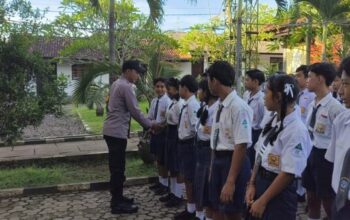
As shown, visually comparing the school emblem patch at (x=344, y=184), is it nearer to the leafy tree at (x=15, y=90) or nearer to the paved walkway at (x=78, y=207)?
the paved walkway at (x=78, y=207)

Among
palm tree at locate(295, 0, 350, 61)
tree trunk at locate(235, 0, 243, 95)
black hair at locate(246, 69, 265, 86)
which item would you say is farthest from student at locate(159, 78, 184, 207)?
palm tree at locate(295, 0, 350, 61)

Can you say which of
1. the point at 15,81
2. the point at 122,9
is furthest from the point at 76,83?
the point at 122,9

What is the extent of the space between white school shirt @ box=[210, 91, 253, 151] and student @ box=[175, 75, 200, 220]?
1368mm

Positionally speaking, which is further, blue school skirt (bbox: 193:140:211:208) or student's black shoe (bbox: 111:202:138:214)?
student's black shoe (bbox: 111:202:138:214)

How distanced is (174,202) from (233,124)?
2549 millimetres

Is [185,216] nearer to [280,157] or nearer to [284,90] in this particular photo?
[280,157]

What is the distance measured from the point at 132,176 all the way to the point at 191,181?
7.35 ft

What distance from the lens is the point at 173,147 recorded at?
17.9 ft

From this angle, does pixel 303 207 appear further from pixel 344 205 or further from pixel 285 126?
pixel 344 205

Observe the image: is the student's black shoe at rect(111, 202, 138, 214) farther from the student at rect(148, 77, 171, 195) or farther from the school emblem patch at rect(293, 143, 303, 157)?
the school emblem patch at rect(293, 143, 303, 157)

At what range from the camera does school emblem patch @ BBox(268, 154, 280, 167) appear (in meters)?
2.67

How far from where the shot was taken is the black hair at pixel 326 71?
3869 mm

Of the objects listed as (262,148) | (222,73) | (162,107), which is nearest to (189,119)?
(162,107)

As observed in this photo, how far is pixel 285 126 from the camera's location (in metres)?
2.68
